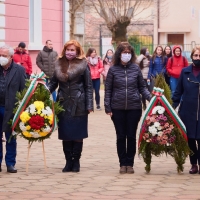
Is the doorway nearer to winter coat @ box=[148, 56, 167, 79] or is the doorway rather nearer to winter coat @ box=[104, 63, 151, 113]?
winter coat @ box=[148, 56, 167, 79]

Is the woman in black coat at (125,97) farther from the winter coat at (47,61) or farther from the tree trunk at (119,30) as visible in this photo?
the tree trunk at (119,30)

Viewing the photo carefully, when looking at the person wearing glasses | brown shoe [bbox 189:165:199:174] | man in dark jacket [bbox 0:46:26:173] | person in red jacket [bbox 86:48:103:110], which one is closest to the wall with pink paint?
person in red jacket [bbox 86:48:103:110]

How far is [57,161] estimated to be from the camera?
12.4m

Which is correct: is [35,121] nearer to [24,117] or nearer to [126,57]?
[24,117]

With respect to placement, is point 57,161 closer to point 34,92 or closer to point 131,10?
point 34,92

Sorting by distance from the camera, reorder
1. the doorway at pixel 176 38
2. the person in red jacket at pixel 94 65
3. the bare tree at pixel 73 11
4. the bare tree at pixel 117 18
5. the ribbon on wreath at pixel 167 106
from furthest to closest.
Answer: the doorway at pixel 176 38, the bare tree at pixel 117 18, the bare tree at pixel 73 11, the person in red jacket at pixel 94 65, the ribbon on wreath at pixel 167 106

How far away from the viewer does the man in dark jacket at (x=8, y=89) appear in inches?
436

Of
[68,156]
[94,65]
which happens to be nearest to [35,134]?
[68,156]

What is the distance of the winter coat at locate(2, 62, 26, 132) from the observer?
435 inches

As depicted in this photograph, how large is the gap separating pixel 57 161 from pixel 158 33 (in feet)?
166

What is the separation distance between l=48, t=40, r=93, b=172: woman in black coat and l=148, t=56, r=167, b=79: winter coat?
9889 millimetres

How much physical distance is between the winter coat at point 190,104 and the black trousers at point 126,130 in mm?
620

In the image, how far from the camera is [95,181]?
33.9 feet

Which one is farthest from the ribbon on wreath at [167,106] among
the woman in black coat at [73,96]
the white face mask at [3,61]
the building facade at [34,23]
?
the building facade at [34,23]
